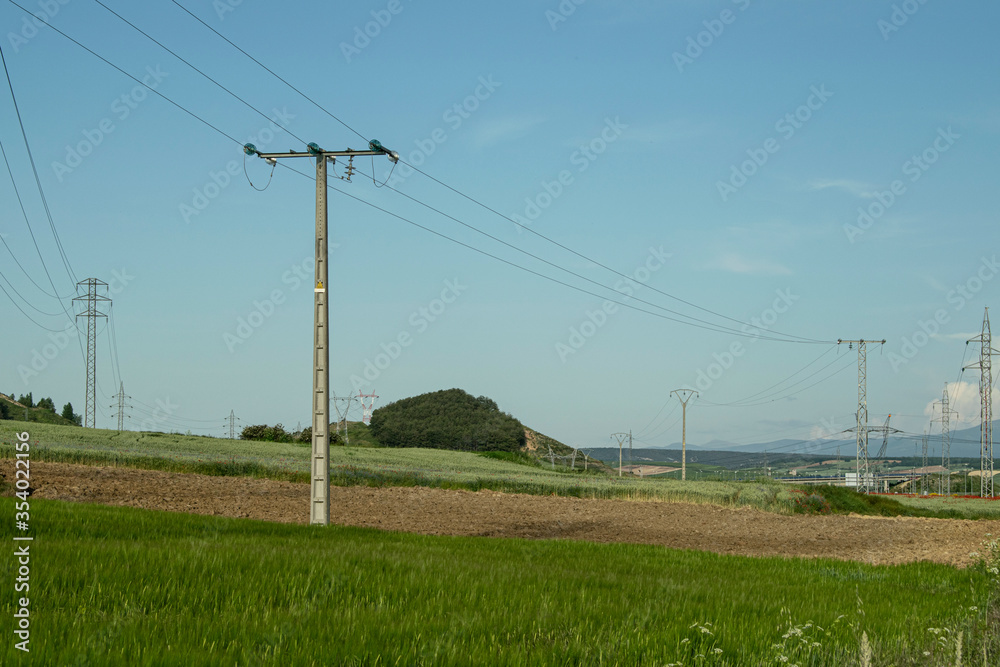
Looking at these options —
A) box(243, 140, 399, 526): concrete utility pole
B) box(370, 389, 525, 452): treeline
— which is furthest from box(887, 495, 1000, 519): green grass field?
box(370, 389, 525, 452): treeline

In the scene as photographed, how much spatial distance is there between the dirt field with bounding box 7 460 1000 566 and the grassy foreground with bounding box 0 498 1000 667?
9381 millimetres

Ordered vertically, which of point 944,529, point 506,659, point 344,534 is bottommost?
point 944,529

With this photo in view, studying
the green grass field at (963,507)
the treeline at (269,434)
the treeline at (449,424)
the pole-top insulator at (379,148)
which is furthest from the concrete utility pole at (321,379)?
the treeline at (449,424)

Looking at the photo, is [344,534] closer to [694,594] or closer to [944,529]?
[694,594]

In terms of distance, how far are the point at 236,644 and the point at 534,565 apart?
23.4 ft

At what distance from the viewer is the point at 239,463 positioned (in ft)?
119

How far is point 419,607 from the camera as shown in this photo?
24.7 feet

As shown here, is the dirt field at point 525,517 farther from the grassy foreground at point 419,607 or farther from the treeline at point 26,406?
the treeline at point 26,406

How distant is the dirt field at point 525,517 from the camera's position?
22156mm

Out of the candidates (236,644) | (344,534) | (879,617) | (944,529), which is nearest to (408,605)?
(236,644)

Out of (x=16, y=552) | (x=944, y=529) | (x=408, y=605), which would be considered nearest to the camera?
(x=408, y=605)

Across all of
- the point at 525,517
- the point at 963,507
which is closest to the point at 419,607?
the point at 525,517

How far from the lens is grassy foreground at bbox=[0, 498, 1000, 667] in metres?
5.66

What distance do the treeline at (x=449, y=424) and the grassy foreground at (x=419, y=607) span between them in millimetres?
114198
